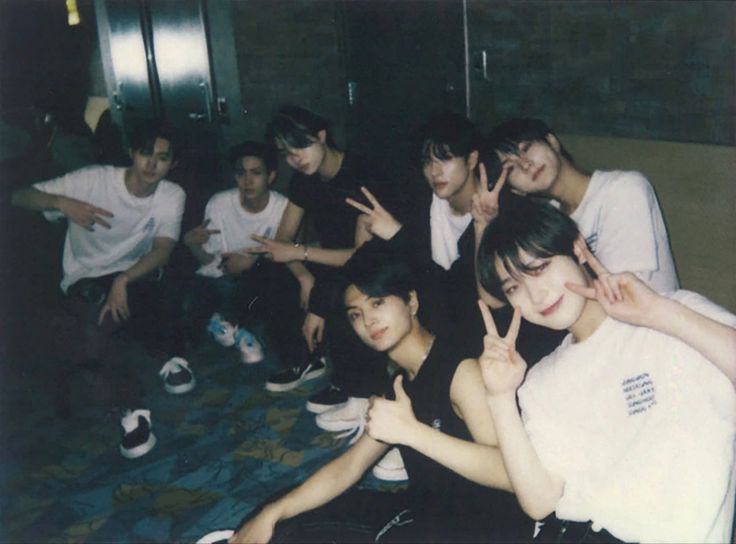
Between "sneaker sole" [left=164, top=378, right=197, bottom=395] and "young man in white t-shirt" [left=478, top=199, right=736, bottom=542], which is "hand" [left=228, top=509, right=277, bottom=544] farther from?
"sneaker sole" [left=164, top=378, right=197, bottom=395]

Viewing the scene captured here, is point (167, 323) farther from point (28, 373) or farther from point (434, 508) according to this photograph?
point (434, 508)

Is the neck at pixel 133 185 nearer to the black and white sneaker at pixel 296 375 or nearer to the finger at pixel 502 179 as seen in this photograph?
the black and white sneaker at pixel 296 375

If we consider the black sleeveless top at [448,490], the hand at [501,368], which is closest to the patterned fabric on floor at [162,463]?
the black sleeveless top at [448,490]

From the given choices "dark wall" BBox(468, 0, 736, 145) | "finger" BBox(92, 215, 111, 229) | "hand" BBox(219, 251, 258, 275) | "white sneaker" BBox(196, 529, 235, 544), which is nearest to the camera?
"white sneaker" BBox(196, 529, 235, 544)

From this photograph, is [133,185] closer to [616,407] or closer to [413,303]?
[413,303]

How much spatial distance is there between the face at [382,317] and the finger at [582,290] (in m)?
0.45

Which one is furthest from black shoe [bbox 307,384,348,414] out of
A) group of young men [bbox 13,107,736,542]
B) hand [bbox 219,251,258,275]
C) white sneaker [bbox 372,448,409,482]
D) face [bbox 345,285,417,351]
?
face [bbox 345,285,417,351]

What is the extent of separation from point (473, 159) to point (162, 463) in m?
1.67

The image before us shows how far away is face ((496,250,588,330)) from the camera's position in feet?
4.65

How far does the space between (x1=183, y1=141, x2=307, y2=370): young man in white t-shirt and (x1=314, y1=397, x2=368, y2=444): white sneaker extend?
476 mm

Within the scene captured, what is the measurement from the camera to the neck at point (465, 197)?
2258mm

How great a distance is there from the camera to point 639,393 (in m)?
1.35

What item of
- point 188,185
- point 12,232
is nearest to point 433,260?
point 12,232

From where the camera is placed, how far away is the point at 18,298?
125 inches
